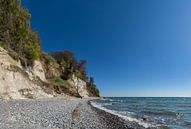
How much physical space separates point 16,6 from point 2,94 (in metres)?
28.3

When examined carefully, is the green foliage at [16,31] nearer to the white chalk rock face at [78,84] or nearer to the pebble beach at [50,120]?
the pebble beach at [50,120]

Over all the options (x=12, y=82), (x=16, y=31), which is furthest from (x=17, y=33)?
(x=12, y=82)

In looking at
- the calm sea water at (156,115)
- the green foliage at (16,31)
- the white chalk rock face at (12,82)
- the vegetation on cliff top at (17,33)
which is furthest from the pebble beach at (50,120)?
the green foliage at (16,31)

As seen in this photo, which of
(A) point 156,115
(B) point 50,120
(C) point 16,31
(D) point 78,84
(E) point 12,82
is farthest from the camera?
(D) point 78,84

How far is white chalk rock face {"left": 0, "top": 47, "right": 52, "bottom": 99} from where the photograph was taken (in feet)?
131

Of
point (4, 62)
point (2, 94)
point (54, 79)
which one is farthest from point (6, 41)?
point (54, 79)

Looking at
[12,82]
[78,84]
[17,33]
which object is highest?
[17,33]

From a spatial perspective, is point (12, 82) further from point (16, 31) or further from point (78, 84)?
point (78, 84)

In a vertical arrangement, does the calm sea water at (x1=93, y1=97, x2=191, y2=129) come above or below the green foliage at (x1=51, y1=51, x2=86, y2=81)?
below

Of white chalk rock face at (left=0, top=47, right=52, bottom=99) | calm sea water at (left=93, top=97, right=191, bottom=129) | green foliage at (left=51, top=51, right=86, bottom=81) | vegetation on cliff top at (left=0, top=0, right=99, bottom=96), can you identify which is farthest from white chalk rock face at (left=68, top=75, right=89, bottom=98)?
white chalk rock face at (left=0, top=47, right=52, bottom=99)

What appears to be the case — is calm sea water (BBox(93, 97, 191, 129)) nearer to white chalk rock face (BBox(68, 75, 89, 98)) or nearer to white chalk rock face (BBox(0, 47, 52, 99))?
white chalk rock face (BBox(0, 47, 52, 99))

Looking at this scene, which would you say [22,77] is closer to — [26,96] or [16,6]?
[26,96]

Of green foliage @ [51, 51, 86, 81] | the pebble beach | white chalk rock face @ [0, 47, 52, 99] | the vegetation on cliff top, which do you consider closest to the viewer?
the pebble beach

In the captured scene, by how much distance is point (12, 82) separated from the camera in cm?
4284
